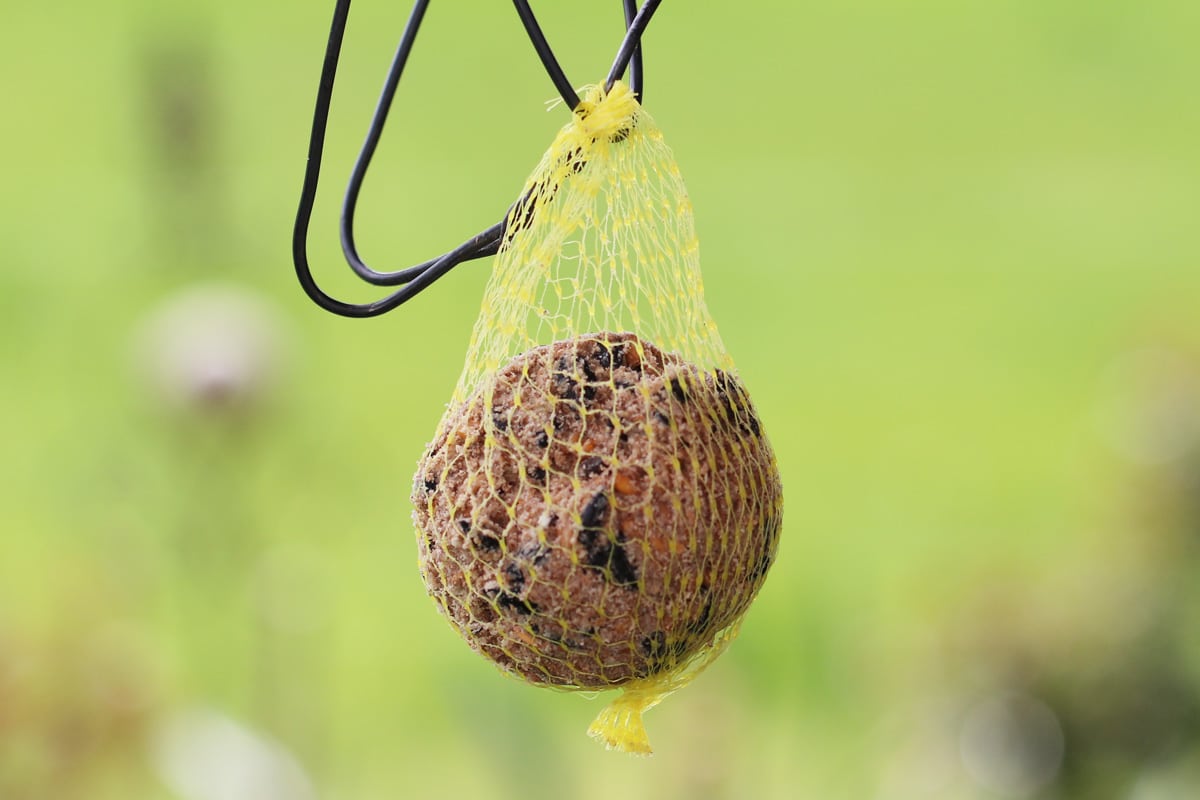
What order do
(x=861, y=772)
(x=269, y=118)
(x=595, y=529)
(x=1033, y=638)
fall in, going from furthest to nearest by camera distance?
(x=269, y=118)
(x=861, y=772)
(x=1033, y=638)
(x=595, y=529)

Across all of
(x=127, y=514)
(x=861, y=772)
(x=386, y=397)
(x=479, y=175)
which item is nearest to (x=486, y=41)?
(x=479, y=175)

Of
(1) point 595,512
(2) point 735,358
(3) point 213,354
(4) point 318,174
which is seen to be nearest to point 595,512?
(1) point 595,512

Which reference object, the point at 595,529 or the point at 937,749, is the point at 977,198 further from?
the point at 595,529

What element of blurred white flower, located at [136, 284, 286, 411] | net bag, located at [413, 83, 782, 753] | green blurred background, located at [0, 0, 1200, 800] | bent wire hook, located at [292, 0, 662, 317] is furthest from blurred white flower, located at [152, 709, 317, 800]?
bent wire hook, located at [292, 0, 662, 317]

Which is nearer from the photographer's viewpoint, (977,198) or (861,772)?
(861,772)

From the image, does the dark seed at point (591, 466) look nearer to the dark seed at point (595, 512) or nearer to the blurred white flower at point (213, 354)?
the dark seed at point (595, 512)

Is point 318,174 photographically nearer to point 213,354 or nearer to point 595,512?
point 595,512

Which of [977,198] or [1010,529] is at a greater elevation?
[977,198]
